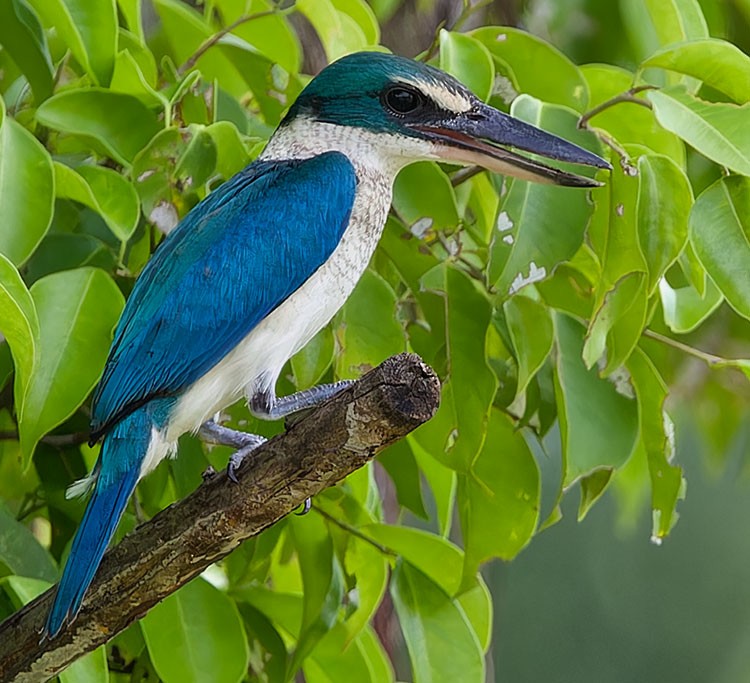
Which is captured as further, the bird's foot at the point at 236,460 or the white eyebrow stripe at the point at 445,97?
the white eyebrow stripe at the point at 445,97

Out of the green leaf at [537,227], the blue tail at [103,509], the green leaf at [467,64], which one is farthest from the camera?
the green leaf at [467,64]

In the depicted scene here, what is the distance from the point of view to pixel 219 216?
4.41ft

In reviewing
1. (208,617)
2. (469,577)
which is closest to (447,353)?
(469,577)

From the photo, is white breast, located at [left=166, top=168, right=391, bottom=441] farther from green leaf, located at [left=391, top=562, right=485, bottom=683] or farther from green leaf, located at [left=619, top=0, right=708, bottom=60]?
green leaf, located at [left=619, top=0, right=708, bottom=60]

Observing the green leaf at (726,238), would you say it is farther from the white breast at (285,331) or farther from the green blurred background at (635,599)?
the green blurred background at (635,599)

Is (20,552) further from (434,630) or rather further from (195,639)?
(434,630)

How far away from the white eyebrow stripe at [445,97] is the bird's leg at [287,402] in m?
0.30

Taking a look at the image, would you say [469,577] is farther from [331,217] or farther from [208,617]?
[331,217]

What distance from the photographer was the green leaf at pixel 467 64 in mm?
1365

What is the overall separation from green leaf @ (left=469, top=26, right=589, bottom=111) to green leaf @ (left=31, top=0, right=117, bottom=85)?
0.40 m

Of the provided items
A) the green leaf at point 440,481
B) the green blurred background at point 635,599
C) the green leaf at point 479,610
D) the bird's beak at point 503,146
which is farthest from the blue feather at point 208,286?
the green blurred background at point 635,599

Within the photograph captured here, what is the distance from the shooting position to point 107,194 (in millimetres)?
1295

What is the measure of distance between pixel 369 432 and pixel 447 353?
13.2 inches

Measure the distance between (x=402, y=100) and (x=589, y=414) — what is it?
382 millimetres
